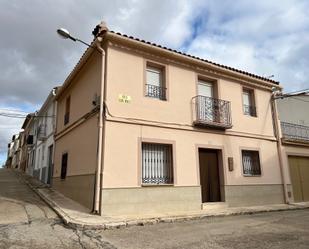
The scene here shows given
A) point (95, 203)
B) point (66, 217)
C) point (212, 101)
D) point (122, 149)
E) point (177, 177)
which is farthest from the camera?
point (212, 101)

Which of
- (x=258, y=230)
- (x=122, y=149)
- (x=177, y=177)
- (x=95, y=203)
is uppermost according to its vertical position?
(x=122, y=149)

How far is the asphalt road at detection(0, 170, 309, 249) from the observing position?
5.95m

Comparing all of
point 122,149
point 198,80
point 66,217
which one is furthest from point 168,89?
point 66,217

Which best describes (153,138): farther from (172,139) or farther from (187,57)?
(187,57)

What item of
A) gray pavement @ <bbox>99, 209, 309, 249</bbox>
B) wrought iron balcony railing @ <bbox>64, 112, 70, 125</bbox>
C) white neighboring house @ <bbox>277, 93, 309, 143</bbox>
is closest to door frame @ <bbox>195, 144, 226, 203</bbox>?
gray pavement @ <bbox>99, 209, 309, 249</bbox>

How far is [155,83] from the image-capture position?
36.6 feet

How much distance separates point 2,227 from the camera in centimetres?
724

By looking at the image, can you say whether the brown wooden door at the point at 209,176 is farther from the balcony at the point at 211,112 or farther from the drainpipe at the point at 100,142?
the drainpipe at the point at 100,142

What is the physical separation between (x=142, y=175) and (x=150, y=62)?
4.19 metres

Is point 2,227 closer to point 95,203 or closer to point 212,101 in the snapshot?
point 95,203

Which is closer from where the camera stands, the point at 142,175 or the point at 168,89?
the point at 142,175

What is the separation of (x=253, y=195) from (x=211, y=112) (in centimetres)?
401

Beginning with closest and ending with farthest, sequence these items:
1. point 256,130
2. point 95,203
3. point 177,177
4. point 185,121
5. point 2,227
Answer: point 2,227 → point 95,203 → point 177,177 → point 185,121 → point 256,130

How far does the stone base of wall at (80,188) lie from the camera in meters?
9.67
